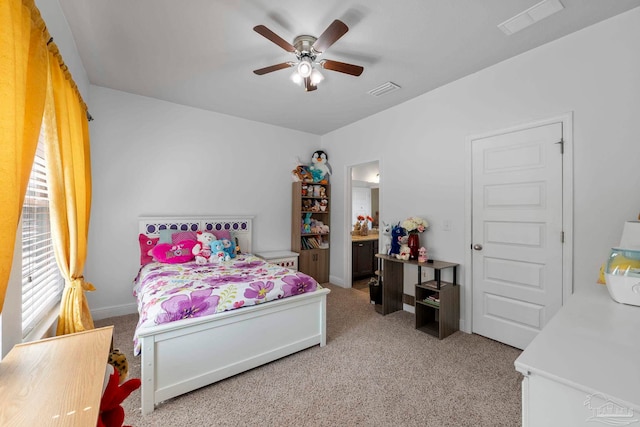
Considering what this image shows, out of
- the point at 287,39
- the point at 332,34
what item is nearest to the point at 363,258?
the point at 287,39

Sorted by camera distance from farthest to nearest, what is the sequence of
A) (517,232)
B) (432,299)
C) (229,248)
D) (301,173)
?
(301,173) < (229,248) < (432,299) < (517,232)

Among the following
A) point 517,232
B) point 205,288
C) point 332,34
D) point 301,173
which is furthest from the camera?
point 301,173

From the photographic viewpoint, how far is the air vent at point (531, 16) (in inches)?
70.9

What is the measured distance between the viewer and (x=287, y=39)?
2188mm

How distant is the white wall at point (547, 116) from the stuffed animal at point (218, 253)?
84.6 inches

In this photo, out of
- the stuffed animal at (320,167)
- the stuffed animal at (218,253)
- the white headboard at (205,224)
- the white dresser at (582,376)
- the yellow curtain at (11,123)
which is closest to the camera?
the white dresser at (582,376)

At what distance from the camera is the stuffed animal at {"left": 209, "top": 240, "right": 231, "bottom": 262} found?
3193mm

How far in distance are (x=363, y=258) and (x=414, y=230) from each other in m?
1.84

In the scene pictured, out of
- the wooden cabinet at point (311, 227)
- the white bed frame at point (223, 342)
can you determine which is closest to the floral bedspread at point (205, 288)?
the white bed frame at point (223, 342)

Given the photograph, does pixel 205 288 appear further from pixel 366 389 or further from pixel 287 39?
pixel 287 39

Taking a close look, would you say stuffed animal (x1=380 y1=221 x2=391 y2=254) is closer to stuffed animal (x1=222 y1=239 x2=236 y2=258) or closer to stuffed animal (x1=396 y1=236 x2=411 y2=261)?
stuffed animal (x1=396 y1=236 x2=411 y2=261)

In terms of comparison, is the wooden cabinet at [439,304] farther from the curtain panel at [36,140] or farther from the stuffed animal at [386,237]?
the curtain panel at [36,140]

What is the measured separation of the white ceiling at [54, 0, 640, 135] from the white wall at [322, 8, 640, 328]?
0.15 m

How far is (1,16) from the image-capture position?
797mm
